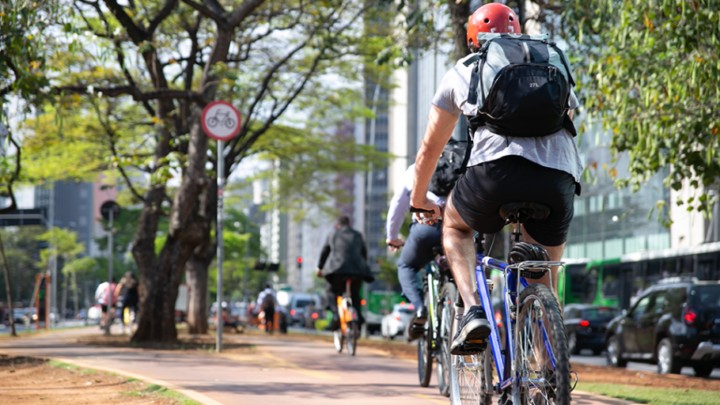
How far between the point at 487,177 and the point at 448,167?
1.89 meters

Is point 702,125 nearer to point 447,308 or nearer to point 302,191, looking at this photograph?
point 447,308

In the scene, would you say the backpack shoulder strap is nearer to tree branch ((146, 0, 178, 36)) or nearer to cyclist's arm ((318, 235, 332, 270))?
cyclist's arm ((318, 235, 332, 270))

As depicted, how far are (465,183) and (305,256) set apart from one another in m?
141

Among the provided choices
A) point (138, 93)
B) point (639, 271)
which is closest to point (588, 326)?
point (639, 271)

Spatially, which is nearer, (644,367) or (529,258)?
(529,258)

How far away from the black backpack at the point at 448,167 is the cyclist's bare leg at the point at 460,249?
148 cm

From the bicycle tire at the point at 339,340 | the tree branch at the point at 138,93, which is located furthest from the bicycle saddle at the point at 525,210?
the bicycle tire at the point at 339,340

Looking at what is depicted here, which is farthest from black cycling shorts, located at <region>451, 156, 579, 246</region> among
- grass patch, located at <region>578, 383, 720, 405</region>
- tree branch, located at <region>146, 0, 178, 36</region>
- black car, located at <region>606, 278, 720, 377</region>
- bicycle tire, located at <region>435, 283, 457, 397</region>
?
black car, located at <region>606, 278, 720, 377</region>

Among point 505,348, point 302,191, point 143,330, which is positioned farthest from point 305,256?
point 505,348

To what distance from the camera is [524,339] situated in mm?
3129

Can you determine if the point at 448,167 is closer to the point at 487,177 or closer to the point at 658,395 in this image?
the point at 487,177

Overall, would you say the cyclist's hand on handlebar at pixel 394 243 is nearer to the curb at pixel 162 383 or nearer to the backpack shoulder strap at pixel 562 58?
the curb at pixel 162 383

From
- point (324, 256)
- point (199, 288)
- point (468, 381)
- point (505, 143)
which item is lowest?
point (199, 288)

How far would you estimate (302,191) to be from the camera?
25.0 metres
